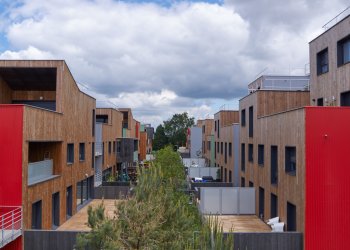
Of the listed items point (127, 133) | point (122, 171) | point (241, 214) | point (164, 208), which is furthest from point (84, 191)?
point (127, 133)

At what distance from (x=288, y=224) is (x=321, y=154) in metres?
4.38

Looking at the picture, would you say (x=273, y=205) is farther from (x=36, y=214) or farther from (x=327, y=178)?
(x=36, y=214)

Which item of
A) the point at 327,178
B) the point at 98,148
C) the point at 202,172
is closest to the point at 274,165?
the point at 327,178

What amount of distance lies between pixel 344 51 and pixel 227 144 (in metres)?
19.7

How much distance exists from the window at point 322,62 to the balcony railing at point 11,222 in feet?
53.6

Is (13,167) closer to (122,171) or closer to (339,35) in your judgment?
(339,35)

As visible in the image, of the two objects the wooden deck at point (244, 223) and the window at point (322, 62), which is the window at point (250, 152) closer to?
the wooden deck at point (244, 223)

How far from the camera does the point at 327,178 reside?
54.4 feet

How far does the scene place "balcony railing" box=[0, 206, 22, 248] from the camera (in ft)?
51.6

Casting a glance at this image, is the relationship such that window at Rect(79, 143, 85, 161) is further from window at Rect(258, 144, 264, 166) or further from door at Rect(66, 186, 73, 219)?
window at Rect(258, 144, 264, 166)

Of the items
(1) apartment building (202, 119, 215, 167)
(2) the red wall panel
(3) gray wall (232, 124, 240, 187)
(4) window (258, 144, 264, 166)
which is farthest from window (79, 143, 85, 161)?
(1) apartment building (202, 119, 215, 167)

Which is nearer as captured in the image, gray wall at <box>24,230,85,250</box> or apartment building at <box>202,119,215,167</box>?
gray wall at <box>24,230,85,250</box>

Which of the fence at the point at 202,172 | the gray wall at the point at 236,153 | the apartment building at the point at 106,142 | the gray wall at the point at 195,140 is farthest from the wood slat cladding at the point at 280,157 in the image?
the gray wall at the point at 195,140

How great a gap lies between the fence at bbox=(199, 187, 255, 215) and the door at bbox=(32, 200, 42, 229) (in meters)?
10.8
